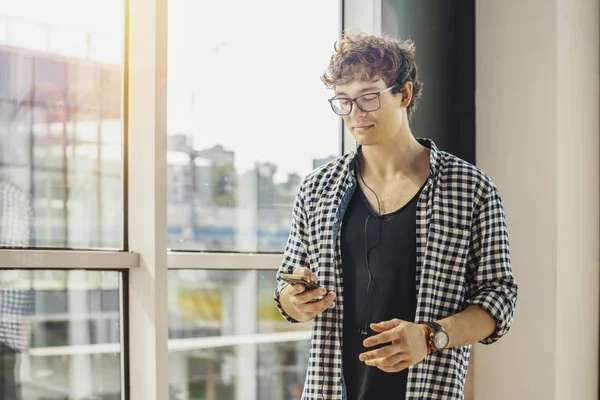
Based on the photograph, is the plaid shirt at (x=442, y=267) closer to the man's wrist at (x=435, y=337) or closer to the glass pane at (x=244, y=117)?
the man's wrist at (x=435, y=337)

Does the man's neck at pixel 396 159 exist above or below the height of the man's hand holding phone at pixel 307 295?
above

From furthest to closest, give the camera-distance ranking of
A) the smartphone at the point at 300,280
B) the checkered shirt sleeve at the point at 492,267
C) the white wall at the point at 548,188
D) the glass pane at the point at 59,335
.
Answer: the white wall at the point at 548,188 → the glass pane at the point at 59,335 → the checkered shirt sleeve at the point at 492,267 → the smartphone at the point at 300,280

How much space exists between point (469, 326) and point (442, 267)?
0.15 metres

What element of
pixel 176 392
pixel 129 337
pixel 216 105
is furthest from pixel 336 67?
pixel 176 392

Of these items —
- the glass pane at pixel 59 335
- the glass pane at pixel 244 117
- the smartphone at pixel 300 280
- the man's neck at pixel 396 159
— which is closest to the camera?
the smartphone at pixel 300 280

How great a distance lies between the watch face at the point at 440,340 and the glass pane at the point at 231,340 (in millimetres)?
1058

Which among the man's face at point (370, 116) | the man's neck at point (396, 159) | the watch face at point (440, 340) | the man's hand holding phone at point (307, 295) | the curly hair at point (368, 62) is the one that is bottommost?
the watch face at point (440, 340)

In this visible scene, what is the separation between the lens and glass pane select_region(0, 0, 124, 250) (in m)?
2.13

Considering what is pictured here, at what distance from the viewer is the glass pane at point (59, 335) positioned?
2100 millimetres

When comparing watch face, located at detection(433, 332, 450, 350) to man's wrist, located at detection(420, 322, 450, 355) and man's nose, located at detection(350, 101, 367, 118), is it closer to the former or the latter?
man's wrist, located at detection(420, 322, 450, 355)

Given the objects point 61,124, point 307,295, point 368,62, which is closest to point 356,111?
point 368,62

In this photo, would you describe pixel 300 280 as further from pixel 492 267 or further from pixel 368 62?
pixel 368 62

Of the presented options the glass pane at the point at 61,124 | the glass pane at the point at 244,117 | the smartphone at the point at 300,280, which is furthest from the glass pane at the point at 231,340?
the smartphone at the point at 300,280

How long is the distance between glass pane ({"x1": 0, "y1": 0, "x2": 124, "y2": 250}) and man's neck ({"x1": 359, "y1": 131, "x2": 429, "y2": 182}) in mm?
823
